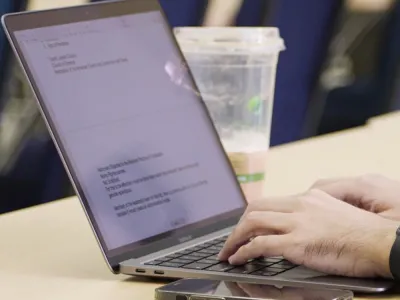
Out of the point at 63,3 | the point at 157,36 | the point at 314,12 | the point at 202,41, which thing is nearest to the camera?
the point at 157,36

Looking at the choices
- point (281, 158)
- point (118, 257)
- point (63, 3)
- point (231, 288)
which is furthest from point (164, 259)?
point (63, 3)

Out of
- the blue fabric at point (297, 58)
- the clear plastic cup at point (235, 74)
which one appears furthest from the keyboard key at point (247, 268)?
the blue fabric at point (297, 58)

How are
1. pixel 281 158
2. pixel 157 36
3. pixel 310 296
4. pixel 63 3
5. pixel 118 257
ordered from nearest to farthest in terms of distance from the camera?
pixel 310 296, pixel 118 257, pixel 157 36, pixel 281 158, pixel 63 3

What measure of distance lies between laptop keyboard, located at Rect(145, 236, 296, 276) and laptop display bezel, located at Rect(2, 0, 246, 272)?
0.12ft

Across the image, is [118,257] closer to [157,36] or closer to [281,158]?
[157,36]

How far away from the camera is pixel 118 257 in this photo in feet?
3.71

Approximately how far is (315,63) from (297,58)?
0.36 ft

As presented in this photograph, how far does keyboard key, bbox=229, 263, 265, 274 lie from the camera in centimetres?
107

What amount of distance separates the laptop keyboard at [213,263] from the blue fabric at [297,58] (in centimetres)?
177

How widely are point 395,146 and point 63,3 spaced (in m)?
0.90

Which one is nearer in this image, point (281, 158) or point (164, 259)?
point (164, 259)

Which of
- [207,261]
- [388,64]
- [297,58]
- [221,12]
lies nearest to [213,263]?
[207,261]

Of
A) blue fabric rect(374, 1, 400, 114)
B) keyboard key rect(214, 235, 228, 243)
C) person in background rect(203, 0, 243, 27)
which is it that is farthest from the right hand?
blue fabric rect(374, 1, 400, 114)

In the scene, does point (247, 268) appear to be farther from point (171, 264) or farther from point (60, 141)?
point (60, 141)
